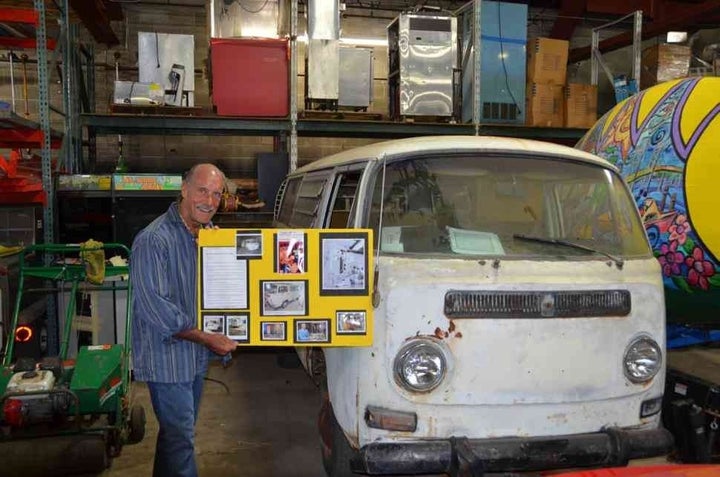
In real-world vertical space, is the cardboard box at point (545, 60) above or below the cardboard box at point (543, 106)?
above

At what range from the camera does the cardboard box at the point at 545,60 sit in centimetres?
860

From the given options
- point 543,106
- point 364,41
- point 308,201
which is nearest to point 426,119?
point 543,106

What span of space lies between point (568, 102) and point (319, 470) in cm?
674

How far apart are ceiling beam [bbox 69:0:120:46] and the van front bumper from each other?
9.23 m

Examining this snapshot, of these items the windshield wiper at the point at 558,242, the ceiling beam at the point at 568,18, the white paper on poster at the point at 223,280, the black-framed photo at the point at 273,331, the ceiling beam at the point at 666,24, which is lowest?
the black-framed photo at the point at 273,331

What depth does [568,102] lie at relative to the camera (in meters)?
8.68

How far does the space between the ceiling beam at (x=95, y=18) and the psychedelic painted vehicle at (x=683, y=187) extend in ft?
28.0

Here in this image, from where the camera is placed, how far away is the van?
109 inches

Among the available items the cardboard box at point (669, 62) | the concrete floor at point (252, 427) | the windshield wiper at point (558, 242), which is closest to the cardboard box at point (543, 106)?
the cardboard box at point (669, 62)

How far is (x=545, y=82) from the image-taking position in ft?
28.5

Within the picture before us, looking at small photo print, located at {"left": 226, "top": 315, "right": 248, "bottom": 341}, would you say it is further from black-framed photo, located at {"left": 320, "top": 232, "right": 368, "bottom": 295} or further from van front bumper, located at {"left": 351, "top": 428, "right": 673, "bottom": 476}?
van front bumper, located at {"left": 351, "top": 428, "right": 673, "bottom": 476}

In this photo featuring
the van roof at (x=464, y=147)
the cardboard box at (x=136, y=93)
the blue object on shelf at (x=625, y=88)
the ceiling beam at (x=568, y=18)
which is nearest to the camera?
the van roof at (x=464, y=147)

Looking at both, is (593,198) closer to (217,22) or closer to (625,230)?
(625,230)

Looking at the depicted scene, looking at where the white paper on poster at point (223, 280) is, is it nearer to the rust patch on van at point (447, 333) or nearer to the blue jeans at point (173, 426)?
the blue jeans at point (173, 426)
